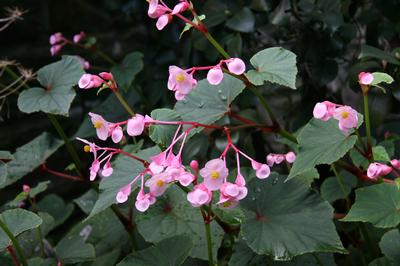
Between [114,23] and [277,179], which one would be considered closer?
[277,179]

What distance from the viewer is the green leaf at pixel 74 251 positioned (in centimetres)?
112

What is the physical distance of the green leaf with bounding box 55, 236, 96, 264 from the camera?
1122 mm

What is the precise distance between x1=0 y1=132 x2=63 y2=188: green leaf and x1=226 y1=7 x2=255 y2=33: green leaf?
58cm

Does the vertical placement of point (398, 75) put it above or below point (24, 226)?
below

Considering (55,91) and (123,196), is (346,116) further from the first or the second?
(55,91)

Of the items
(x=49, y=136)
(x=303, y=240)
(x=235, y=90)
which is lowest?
(x=49, y=136)

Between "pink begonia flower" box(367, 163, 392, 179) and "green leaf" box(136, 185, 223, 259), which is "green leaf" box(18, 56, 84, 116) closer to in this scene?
"green leaf" box(136, 185, 223, 259)

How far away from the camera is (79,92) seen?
2000 millimetres

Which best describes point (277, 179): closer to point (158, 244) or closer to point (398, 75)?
point (158, 244)

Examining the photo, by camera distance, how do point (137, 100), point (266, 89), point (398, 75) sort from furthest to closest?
point (137, 100)
point (266, 89)
point (398, 75)

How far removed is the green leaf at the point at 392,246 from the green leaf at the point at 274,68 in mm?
390

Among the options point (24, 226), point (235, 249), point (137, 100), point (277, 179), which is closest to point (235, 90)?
point (277, 179)

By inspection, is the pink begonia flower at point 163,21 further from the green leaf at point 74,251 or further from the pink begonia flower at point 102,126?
the green leaf at point 74,251

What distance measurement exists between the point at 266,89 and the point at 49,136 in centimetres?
67
